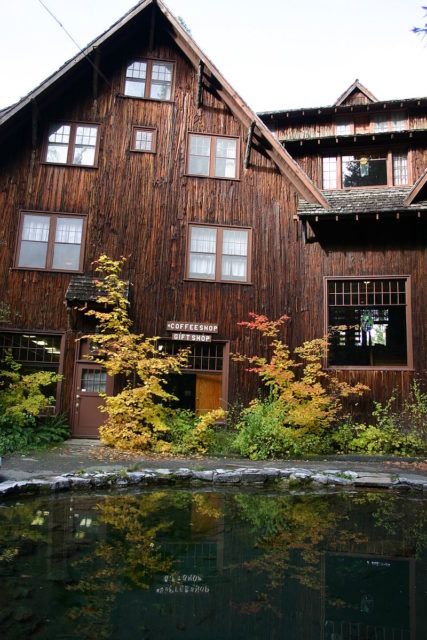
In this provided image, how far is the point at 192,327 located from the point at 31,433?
534 cm

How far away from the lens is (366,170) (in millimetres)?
15531

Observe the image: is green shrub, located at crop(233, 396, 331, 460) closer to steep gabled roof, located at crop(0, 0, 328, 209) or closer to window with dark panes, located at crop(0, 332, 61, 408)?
window with dark panes, located at crop(0, 332, 61, 408)

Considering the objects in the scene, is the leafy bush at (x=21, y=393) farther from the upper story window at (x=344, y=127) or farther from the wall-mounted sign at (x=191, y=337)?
the upper story window at (x=344, y=127)

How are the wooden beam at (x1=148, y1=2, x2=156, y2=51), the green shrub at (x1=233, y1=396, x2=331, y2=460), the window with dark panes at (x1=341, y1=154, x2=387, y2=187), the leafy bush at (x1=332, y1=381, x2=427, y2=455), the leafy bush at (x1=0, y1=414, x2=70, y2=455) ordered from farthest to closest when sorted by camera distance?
1. the window with dark panes at (x1=341, y1=154, x2=387, y2=187)
2. the wooden beam at (x1=148, y1=2, x2=156, y2=51)
3. the leafy bush at (x1=332, y1=381, x2=427, y2=455)
4. the green shrub at (x1=233, y1=396, x2=331, y2=460)
5. the leafy bush at (x1=0, y1=414, x2=70, y2=455)

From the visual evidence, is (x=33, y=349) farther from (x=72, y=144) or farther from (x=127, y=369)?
(x=72, y=144)

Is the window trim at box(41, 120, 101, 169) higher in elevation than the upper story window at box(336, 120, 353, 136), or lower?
lower

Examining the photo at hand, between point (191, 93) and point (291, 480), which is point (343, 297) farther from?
point (191, 93)

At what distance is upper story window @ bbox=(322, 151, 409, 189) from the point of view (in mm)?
15352

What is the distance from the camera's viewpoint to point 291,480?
9438 millimetres

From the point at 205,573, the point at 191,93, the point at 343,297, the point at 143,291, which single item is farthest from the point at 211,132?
the point at 205,573

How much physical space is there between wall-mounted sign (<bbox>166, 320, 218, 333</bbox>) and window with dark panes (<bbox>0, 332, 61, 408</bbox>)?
11.2 feet

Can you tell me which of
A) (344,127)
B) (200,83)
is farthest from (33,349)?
(344,127)

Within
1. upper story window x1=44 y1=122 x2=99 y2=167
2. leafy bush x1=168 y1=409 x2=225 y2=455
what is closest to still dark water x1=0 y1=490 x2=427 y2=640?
leafy bush x1=168 y1=409 x2=225 y2=455

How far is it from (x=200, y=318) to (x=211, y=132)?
20.5 ft
